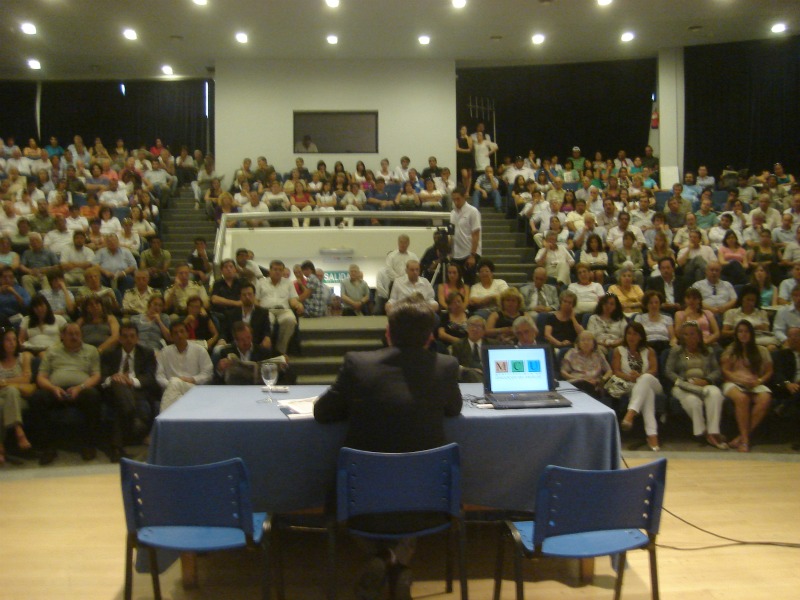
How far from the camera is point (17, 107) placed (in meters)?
15.8

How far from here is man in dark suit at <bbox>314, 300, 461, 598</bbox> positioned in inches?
108

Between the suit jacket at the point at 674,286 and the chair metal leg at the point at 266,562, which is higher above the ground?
the suit jacket at the point at 674,286

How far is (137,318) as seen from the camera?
22.4 feet

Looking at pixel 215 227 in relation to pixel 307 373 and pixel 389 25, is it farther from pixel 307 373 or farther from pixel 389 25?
pixel 307 373

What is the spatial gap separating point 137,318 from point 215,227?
464 centimetres

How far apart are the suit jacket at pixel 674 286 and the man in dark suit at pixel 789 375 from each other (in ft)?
5.49

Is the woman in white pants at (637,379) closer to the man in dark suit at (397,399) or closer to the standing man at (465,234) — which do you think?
the standing man at (465,234)

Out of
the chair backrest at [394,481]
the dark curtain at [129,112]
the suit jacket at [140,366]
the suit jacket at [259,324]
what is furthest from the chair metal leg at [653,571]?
the dark curtain at [129,112]

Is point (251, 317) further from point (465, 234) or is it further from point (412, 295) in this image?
point (412, 295)

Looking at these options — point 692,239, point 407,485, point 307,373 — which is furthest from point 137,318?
point 692,239

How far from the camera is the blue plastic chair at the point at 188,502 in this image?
100 inches

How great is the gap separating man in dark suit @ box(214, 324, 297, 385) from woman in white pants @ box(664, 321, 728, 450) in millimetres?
3098

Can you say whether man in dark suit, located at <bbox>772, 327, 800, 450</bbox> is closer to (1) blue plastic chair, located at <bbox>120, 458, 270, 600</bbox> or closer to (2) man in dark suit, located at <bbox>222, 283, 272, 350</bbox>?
(2) man in dark suit, located at <bbox>222, 283, 272, 350</bbox>

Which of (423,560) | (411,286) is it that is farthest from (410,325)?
(411,286)
